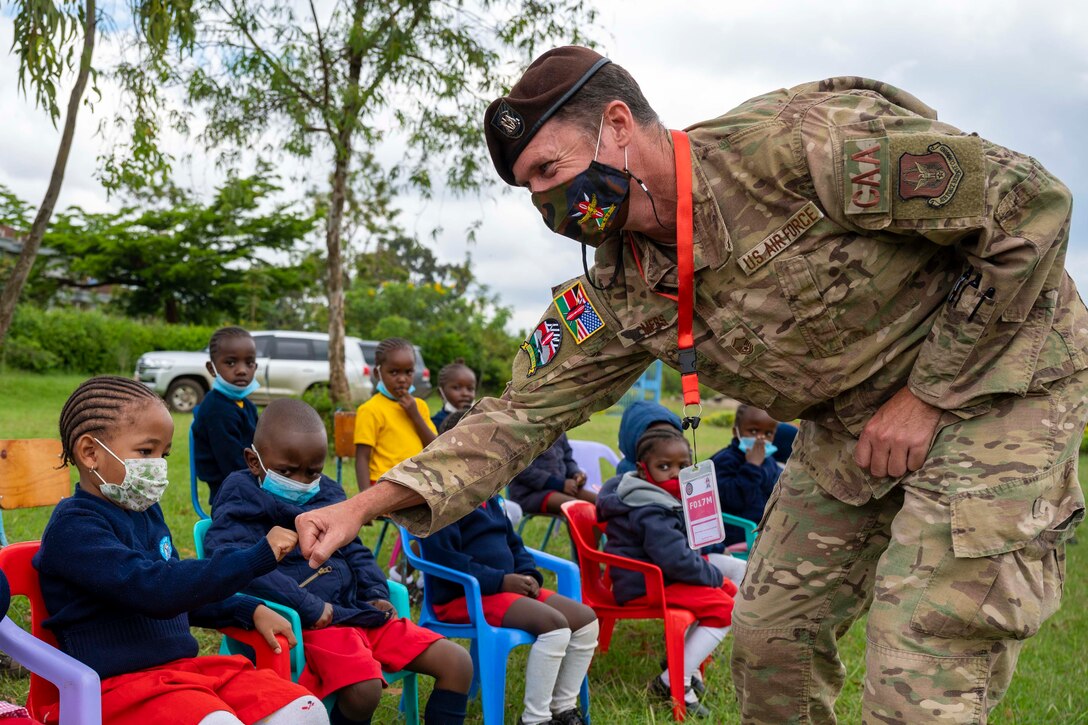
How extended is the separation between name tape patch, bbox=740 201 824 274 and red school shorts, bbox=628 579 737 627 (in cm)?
239

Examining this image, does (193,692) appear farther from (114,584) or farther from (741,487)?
(741,487)

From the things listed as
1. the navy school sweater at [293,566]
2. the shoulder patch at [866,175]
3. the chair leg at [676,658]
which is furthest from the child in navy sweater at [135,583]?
the chair leg at [676,658]

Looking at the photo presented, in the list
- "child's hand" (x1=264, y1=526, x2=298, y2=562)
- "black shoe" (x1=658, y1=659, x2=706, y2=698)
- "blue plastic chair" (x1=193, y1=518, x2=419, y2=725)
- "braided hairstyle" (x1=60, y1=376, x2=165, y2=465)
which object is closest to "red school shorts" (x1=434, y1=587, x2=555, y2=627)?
"blue plastic chair" (x1=193, y1=518, x2=419, y2=725)

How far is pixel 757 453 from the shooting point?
18.4ft

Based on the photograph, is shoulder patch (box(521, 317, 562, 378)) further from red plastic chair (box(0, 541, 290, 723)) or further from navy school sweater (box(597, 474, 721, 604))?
navy school sweater (box(597, 474, 721, 604))

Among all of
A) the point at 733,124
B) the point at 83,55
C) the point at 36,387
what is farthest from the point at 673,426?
the point at 36,387

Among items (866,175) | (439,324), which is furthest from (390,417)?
(439,324)

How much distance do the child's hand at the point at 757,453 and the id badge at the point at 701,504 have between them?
2823 mm

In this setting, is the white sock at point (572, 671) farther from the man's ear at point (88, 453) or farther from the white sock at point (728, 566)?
the man's ear at point (88, 453)

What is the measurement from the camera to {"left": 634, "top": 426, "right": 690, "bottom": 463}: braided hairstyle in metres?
4.57

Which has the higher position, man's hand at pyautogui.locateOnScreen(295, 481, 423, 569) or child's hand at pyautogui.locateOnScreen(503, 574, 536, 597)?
man's hand at pyautogui.locateOnScreen(295, 481, 423, 569)

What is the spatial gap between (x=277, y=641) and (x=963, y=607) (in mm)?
1898

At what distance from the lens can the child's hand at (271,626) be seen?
112 inches

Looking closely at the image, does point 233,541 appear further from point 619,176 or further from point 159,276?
point 159,276
